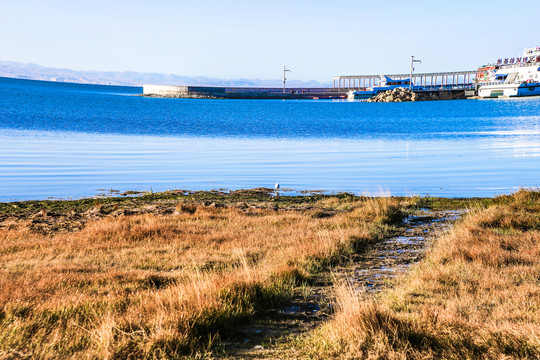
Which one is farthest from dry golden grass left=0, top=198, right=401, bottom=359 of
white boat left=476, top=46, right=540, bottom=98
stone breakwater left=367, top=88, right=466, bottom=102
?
stone breakwater left=367, top=88, right=466, bottom=102

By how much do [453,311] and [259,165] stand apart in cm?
2334

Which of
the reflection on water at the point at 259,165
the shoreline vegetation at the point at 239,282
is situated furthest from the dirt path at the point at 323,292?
the reflection on water at the point at 259,165

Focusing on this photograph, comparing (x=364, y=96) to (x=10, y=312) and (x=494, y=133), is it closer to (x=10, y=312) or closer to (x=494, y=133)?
(x=494, y=133)

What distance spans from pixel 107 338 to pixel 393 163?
26.9 m

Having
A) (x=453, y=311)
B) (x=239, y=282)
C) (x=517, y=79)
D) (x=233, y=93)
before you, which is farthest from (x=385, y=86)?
(x=453, y=311)

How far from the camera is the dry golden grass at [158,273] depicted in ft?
18.8

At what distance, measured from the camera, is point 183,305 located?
651cm

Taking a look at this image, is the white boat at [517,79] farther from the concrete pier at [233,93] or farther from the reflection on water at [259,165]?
the reflection on water at [259,165]

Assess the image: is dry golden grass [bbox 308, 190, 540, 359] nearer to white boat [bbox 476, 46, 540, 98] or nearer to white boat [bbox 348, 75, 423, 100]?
white boat [bbox 476, 46, 540, 98]

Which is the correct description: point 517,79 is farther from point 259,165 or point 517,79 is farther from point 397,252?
point 397,252

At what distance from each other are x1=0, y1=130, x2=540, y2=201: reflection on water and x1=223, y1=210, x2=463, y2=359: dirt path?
335 inches

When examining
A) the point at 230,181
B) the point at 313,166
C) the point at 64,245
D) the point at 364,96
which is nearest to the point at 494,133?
the point at 313,166

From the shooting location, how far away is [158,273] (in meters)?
9.16

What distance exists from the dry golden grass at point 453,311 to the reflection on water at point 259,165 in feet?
37.6
